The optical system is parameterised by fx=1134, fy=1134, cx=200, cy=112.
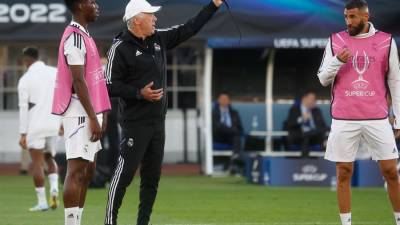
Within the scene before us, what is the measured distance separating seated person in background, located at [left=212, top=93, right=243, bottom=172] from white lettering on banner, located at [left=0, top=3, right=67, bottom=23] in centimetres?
571

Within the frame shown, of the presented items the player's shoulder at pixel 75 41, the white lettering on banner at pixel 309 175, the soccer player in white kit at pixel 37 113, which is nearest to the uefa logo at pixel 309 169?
the white lettering on banner at pixel 309 175

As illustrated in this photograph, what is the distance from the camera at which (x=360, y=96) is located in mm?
11859

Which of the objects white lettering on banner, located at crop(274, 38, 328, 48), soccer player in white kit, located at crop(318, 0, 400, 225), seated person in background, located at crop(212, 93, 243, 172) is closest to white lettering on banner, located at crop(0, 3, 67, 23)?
white lettering on banner, located at crop(274, 38, 328, 48)

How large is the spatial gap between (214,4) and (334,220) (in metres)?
4.09

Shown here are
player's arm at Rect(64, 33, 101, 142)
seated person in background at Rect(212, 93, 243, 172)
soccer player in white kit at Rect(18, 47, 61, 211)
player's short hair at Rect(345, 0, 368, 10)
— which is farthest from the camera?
seated person in background at Rect(212, 93, 243, 172)

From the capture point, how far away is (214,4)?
467 inches

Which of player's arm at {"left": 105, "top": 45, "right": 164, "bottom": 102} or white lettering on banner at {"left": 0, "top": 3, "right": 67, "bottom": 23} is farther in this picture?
white lettering on banner at {"left": 0, "top": 3, "right": 67, "bottom": 23}

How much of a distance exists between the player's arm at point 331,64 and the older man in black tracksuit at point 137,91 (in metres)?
1.29

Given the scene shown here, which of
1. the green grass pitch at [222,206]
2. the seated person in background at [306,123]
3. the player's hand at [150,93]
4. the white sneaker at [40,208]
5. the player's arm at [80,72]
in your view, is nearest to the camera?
the player's arm at [80,72]

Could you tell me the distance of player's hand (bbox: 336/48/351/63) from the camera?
11586mm

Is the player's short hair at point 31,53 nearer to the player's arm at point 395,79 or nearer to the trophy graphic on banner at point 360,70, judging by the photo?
the trophy graphic on banner at point 360,70

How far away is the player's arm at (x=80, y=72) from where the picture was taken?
10.9 metres

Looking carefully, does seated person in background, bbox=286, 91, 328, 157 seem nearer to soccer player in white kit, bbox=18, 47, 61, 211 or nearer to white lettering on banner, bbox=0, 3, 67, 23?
white lettering on banner, bbox=0, 3, 67, 23

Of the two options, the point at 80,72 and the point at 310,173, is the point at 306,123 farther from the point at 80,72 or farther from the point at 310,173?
the point at 80,72
